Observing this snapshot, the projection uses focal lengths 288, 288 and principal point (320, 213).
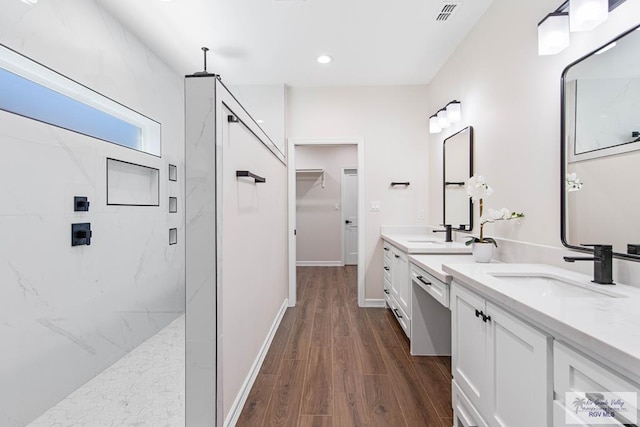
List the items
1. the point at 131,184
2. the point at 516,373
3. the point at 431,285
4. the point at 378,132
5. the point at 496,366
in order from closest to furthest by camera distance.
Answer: the point at 516,373, the point at 496,366, the point at 431,285, the point at 131,184, the point at 378,132

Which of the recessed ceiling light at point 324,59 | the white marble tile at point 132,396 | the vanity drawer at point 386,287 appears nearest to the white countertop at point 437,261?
the vanity drawer at point 386,287

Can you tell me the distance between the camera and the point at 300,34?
2455 millimetres

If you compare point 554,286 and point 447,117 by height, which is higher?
point 447,117

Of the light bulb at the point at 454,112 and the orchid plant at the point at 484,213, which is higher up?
the light bulb at the point at 454,112

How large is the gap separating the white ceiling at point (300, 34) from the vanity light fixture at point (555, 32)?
91cm

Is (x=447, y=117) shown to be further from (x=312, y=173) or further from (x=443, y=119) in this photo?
(x=312, y=173)

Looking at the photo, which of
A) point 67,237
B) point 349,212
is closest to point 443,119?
point 67,237

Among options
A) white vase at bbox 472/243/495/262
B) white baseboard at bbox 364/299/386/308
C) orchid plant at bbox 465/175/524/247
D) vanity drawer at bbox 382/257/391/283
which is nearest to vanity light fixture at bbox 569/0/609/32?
orchid plant at bbox 465/175/524/247

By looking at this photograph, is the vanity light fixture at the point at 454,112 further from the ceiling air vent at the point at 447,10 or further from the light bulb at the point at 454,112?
the ceiling air vent at the point at 447,10

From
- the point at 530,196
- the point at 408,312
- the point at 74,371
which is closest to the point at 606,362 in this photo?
the point at 530,196

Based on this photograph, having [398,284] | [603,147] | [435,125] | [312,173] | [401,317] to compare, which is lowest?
[401,317]

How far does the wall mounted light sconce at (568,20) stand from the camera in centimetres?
119

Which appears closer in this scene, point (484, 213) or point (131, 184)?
point (484, 213)

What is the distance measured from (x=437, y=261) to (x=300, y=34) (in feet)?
7.04
